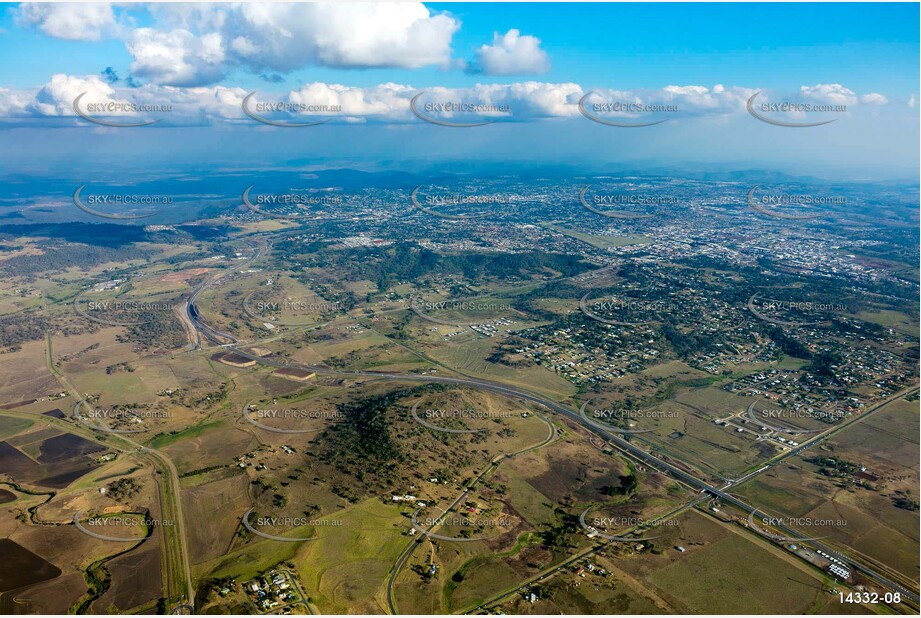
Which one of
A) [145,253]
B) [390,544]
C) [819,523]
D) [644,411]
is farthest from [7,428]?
[145,253]

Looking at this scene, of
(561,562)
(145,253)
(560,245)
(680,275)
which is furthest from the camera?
(560,245)

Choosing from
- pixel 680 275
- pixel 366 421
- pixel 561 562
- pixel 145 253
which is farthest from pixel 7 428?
pixel 680 275

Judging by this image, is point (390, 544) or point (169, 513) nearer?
point (390, 544)

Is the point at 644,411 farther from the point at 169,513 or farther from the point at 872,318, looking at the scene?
the point at 872,318

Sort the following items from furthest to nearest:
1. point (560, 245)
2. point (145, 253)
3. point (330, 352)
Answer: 1. point (560, 245)
2. point (145, 253)
3. point (330, 352)

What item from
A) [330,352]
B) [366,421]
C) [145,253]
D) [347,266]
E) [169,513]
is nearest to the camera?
[169,513]

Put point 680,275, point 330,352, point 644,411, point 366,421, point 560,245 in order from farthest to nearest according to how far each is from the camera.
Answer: point 560,245 < point 680,275 < point 330,352 < point 644,411 < point 366,421

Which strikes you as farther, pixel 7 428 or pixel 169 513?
pixel 7 428

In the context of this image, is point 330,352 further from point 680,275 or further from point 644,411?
point 680,275
